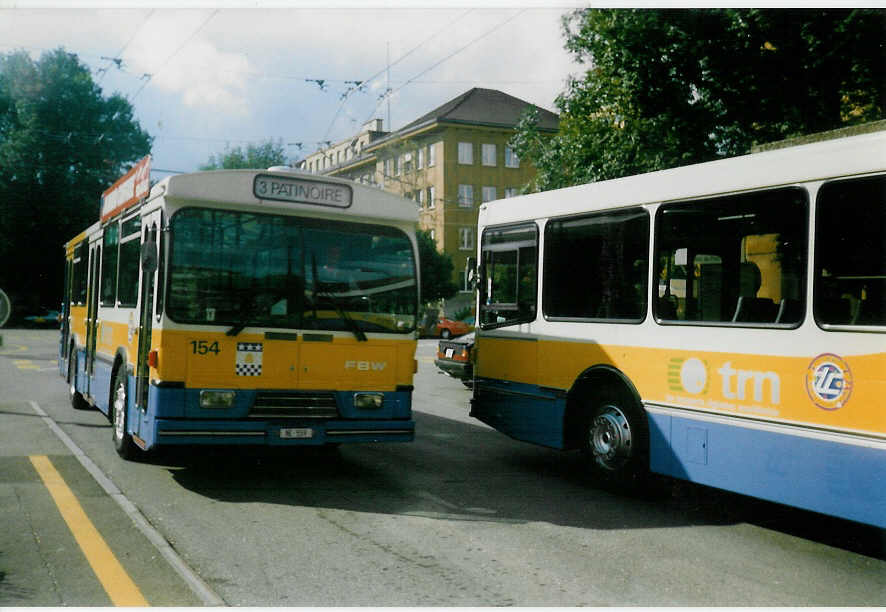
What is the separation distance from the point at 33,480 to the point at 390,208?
4.09 m

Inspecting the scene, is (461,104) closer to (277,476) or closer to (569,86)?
(569,86)

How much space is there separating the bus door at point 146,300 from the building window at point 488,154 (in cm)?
4986

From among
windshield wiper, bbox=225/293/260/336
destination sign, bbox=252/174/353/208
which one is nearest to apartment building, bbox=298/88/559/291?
destination sign, bbox=252/174/353/208

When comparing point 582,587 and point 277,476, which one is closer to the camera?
point 582,587

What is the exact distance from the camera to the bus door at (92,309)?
1180cm

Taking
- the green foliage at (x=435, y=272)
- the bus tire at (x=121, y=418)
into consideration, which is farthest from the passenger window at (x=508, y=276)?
the green foliage at (x=435, y=272)

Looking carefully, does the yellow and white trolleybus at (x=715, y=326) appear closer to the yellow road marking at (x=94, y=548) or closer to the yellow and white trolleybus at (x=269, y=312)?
the yellow and white trolleybus at (x=269, y=312)

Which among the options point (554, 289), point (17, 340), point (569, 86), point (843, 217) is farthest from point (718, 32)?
point (17, 340)

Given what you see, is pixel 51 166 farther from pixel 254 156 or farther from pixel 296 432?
pixel 296 432

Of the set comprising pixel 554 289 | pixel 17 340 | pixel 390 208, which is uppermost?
pixel 390 208

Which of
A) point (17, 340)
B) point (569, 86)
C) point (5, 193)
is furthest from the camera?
point (5, 193)

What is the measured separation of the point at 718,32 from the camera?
1891 cm

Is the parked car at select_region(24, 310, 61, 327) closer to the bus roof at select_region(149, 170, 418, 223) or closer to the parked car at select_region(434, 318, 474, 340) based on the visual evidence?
the parked car at select_region(434, 318, 474, 340)

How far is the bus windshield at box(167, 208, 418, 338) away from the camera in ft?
25.3
